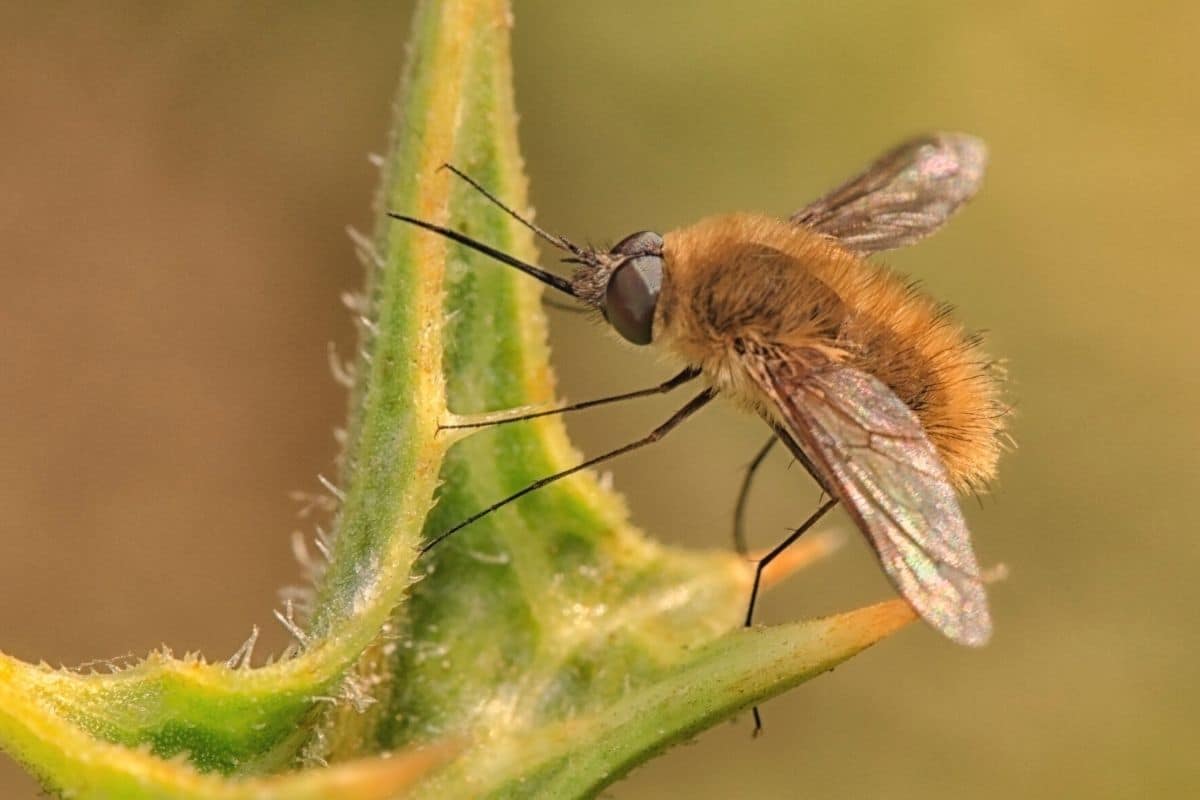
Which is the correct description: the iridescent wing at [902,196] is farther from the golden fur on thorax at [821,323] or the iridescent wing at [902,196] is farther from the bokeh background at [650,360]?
the bokeh background at [650,360]

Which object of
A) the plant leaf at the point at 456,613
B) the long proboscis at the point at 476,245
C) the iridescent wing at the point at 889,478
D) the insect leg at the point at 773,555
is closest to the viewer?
the plant leaf at the point at 456,613

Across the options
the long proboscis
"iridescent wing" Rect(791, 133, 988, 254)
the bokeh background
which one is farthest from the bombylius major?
the bokeh background

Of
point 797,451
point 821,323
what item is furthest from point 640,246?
point 797,451

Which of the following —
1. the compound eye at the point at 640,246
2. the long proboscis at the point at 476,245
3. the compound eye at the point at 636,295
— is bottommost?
the long proboscis at the point at 476,245

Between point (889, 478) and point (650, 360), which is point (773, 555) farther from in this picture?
point (650, 360)

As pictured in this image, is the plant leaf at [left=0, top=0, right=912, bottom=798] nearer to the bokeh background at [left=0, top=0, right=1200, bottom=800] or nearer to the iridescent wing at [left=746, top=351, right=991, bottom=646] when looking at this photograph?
the iridescent wing at [left=746, top=351, right=991, bottom=646]

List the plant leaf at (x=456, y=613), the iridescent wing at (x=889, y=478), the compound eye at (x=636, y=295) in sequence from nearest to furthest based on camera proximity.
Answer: the plant leaf at (x=456, y=613) < the iridescent wing at (x=889, y=478) < the compound eye at (x=636, y=295)

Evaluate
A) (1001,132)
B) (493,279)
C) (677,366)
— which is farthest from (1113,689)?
(493,279)

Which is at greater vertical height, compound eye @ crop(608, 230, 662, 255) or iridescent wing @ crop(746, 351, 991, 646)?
compound eye @ crop(608, 230, 662, 255)

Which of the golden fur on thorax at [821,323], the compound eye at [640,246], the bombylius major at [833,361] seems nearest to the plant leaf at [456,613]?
the bombylius major at [833,361]
